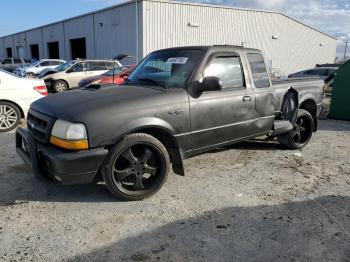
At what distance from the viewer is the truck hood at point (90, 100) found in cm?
380

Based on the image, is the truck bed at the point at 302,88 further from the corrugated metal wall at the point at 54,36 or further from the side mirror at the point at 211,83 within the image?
the corrugated metal wall at the point at 54,36

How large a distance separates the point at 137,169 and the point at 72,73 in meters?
14.6

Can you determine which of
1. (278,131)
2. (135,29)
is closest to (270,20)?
(135,29)

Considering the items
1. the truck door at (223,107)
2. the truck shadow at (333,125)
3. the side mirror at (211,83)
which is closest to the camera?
the side mirror at (211,83)

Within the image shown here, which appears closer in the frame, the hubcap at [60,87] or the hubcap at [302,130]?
the hubcap at [302,130]

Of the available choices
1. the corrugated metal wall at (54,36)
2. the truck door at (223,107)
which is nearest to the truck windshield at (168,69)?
the truck door at (223,107)

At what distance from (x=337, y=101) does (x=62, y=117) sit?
859 cm

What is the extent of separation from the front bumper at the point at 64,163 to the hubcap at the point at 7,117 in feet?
14.4

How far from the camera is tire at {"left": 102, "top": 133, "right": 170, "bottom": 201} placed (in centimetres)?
388

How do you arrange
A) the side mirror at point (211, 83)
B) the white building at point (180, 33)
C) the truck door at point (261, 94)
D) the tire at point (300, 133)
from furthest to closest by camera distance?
the white building at point (180, 33)
the tire at point (300, 133)
the truck door at point (261, 94)
the side mirror at point (211, 83)

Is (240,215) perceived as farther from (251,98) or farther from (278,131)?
(278,131)

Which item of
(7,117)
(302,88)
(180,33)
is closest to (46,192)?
(7,117)

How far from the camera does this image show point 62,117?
3.76 m

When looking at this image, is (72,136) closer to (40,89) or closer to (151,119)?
(151,119)
